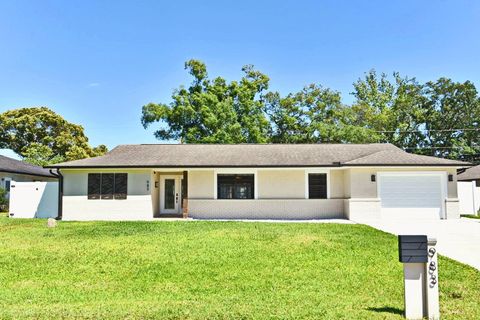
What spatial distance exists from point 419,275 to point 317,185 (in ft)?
45.8

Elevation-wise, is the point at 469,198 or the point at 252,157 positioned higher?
the point at 252,157

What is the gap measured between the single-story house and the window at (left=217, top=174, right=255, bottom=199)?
13496 millimetres

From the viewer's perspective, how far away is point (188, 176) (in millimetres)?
18375

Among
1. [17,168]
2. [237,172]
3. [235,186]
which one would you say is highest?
[17,168]

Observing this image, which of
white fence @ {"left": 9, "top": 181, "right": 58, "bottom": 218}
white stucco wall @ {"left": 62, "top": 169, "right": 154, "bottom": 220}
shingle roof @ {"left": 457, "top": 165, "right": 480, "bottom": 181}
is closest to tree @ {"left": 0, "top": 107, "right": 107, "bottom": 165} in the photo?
white fence @ {"left": 9, "top": 181, "right": 58, "bottom": 218}

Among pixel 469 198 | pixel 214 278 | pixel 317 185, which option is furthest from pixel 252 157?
pixel 214 278

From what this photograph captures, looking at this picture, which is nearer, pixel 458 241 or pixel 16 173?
pixel 458 241

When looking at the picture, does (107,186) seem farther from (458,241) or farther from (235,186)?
(458,241)

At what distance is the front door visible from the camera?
1953 cm

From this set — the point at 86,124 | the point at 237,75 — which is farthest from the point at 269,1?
the point at 86,124

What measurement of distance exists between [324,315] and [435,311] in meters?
1.27

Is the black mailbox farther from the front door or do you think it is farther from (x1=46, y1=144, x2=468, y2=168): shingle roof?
the front door

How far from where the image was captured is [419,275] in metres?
4.35

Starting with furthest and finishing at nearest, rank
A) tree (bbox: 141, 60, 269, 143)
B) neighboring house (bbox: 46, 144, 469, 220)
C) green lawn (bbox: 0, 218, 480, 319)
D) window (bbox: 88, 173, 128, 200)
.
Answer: tree (bbox: 141, 60, 269, 143) < window (bbox: 88, 173, 128, 200) < neighboring house (bbox: 46, 144, 469, 220) < green lawn (bbox: 0, 218, 480, 319)
